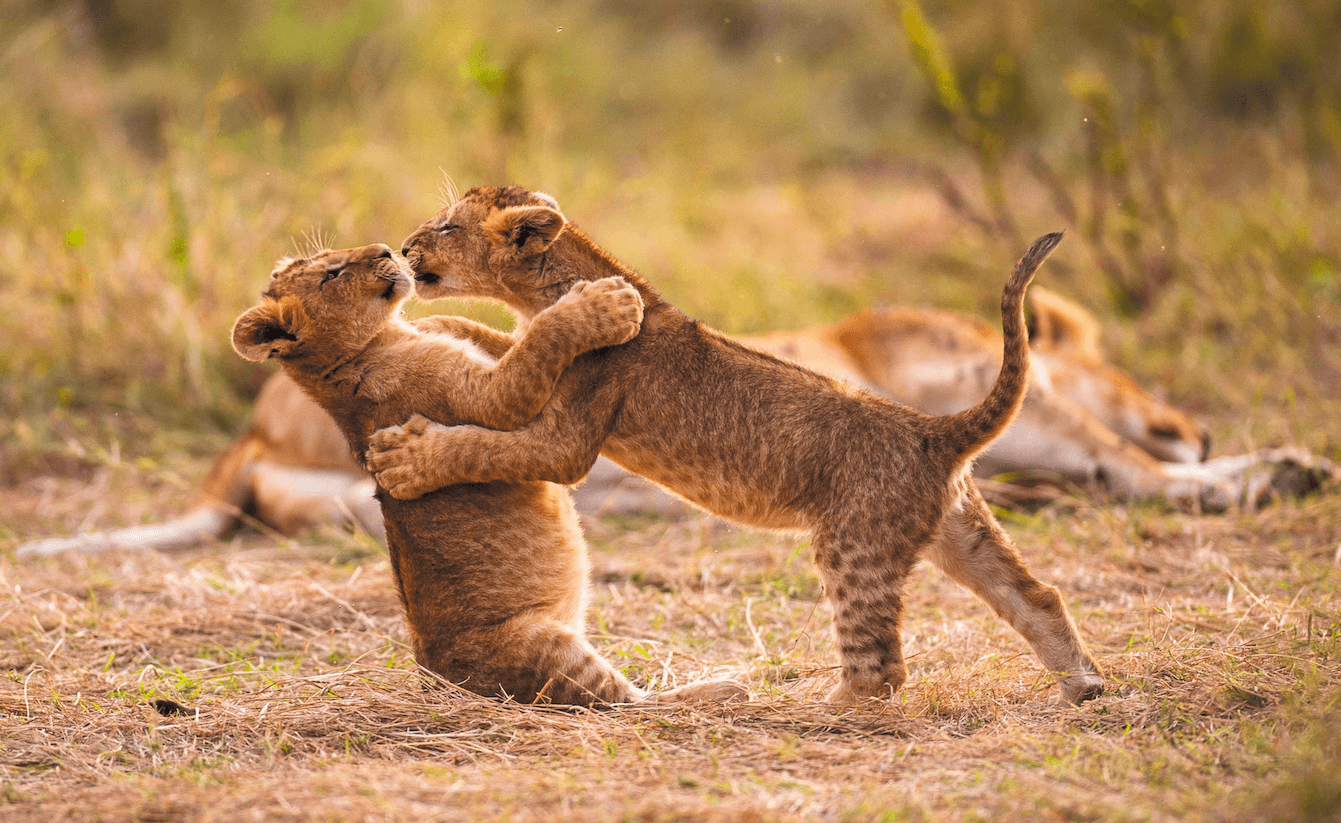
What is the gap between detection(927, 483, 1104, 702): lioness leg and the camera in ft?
9.49

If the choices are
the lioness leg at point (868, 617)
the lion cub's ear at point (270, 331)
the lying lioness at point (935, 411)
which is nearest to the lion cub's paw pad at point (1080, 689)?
the lioness leg at point (868, 617)

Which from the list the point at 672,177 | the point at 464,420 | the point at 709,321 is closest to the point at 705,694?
the point at 464,420

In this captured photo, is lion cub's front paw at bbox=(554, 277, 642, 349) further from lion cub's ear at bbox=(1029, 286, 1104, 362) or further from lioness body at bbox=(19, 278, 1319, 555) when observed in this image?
lion cub's ear at bbox=(1029, 286, 1104, 362)

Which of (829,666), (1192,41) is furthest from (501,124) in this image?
(1192,41)

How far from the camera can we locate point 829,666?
124 inches

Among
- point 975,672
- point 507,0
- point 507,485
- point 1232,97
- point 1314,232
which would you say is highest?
point 507,0

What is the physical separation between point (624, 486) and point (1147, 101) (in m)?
4.52

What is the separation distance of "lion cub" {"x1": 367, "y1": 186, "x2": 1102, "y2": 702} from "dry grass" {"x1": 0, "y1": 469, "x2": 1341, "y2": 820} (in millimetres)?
240

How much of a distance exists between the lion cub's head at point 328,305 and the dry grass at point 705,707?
926 millimetres

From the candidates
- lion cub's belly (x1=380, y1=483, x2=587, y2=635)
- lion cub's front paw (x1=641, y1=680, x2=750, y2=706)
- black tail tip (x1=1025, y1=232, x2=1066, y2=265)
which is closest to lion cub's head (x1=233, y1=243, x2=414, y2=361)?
lion cub's belly (x1=380, y1=483, x2=587, y2=635)

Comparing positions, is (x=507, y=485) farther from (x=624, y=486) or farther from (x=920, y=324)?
(x=920, y=324)

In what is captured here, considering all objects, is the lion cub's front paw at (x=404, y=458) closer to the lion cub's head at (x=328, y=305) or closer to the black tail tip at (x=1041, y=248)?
the lion cub's head at (x=328, y=305)

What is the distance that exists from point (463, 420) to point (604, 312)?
490 millimetres

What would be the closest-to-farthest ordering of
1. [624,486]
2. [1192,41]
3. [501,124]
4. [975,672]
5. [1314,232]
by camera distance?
1. [975,672]
2. [624,486]
3. [1314,232]
4. [501,124]
5. [1192,41]
